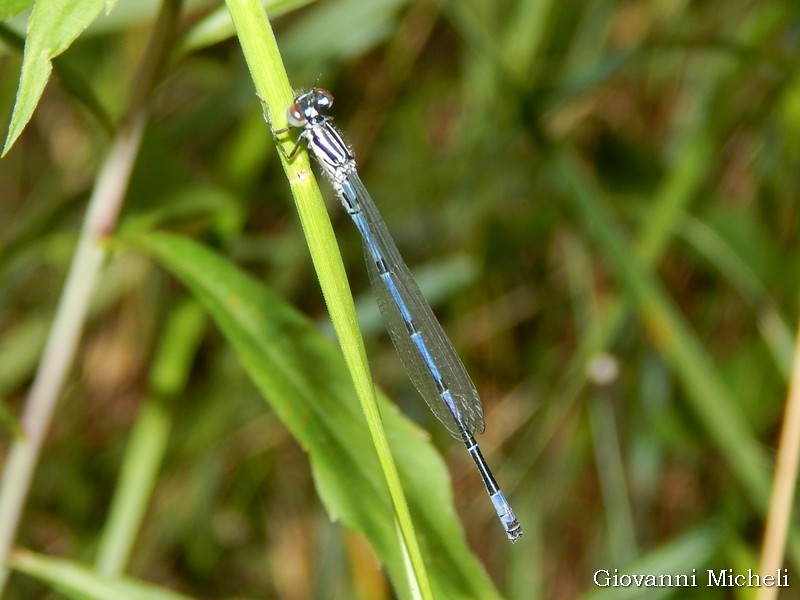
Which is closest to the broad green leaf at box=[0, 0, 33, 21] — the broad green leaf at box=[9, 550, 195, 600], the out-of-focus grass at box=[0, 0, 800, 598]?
the broad green leaf at box=[9, 550, 195, 600]

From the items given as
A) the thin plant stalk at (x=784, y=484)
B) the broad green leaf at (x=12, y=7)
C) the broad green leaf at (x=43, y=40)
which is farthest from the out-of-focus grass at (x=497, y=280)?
the broad green leaf at (x=43, y=40)

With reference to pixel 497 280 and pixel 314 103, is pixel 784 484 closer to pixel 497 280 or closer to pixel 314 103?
pixel 314 103

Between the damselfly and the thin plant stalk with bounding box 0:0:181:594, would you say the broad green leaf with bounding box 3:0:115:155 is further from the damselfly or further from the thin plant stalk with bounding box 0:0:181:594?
the damselfly

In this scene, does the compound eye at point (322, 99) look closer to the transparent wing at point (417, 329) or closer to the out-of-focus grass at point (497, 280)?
the transparent wing at point (417, 329)

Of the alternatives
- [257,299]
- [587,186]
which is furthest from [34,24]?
[587,186]

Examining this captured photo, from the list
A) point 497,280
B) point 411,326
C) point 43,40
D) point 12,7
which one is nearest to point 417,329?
point 411,326
